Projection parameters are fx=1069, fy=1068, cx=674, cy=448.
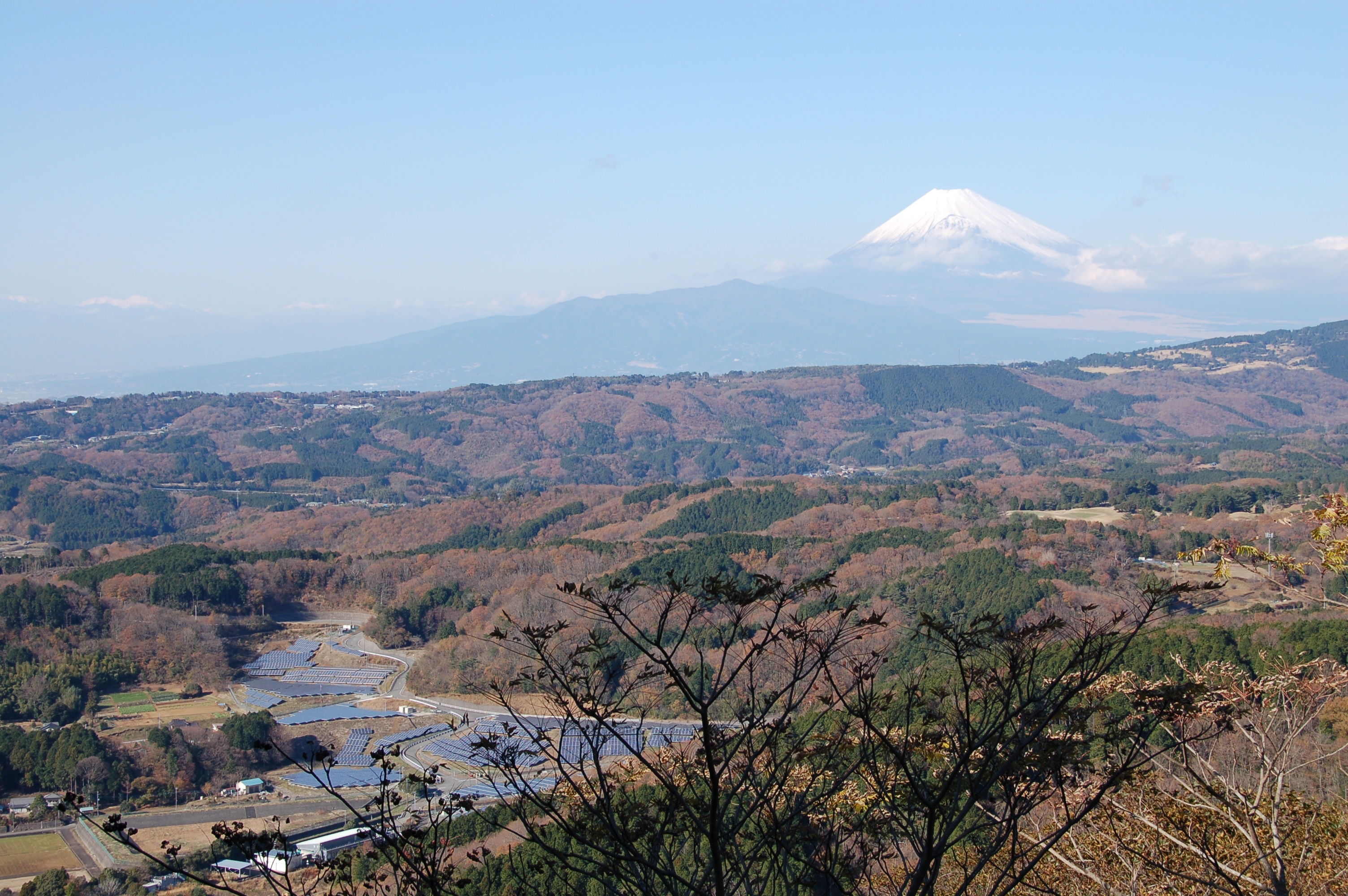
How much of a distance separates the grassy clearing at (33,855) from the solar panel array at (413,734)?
9488mm

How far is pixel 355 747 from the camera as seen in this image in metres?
34.7

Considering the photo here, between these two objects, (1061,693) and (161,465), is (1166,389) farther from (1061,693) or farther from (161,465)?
(1061,693)

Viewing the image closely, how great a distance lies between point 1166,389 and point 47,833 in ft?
Result: 487

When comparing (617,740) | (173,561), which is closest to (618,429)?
(173,561)

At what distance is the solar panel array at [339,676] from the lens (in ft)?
144

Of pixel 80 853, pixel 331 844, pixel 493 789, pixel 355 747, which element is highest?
pixel 493 789

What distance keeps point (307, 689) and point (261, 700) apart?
211cm

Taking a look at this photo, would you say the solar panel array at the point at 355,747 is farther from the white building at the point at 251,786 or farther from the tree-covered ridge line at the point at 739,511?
the tree-covered ridge line at the point at 739,511

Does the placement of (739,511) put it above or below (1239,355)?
below

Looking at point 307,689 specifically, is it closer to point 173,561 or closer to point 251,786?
point 251,786

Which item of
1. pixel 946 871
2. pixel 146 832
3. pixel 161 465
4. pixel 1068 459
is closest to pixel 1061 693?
pixel 946 871

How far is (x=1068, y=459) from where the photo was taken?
10819cm

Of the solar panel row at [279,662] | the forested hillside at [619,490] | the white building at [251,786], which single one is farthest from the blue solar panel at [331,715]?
the solar panel row at [279,662]

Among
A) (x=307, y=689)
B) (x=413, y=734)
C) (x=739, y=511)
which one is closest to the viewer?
(x=413, y=734)
